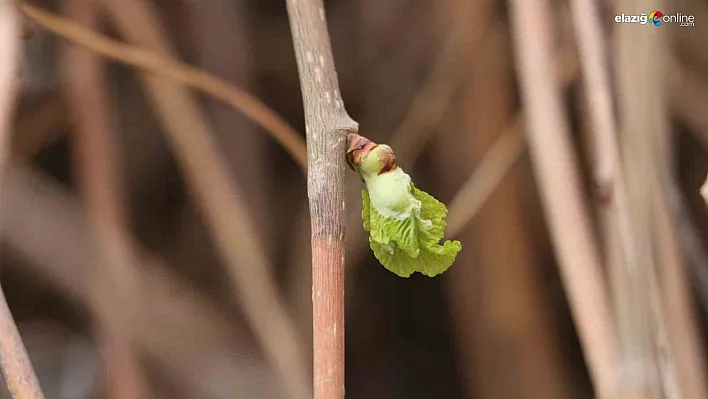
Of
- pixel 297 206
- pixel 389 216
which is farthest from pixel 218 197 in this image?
pixel 389 216

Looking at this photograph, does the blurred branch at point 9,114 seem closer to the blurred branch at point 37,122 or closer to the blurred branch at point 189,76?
the blurred branch at point 189,76

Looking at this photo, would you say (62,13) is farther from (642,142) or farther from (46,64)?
(642,142)

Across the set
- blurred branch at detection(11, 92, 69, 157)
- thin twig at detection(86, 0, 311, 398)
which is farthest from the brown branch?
blurred branch at detection(11, 92, 69, 157)

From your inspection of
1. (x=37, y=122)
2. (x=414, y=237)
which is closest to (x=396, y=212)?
(x=414, y=237)

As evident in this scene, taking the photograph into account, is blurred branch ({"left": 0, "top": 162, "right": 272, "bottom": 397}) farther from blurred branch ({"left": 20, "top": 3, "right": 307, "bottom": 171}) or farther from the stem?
the stem

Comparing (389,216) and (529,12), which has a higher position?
(529,12)

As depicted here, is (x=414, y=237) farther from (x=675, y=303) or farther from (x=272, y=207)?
(x=272, y=207)

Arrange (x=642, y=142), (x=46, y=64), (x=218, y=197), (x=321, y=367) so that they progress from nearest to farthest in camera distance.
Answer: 1. (x=321, y=367)
2. (x=642, y=142)
3. (x=218, y=197)
4. (x=46, y=64)
